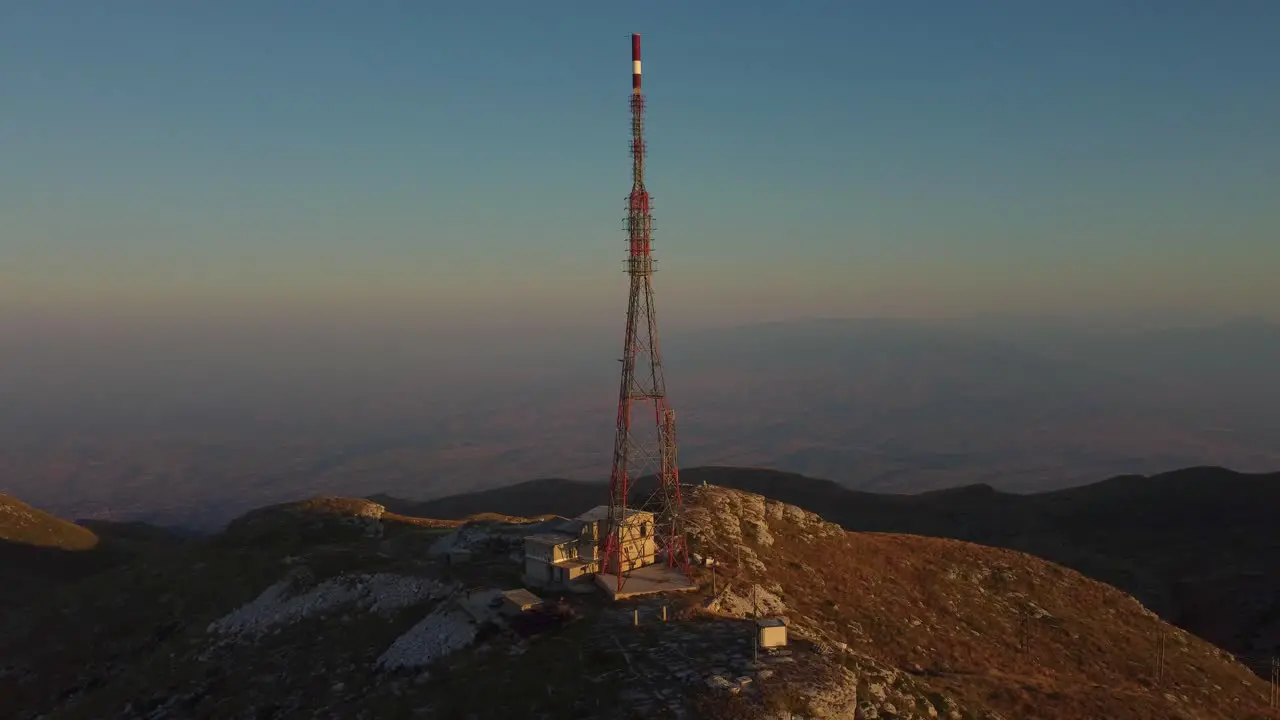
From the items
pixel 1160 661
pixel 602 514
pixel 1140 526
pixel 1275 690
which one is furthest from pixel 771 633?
pixel 1140 526

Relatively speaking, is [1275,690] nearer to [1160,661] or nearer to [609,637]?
[1160,661]

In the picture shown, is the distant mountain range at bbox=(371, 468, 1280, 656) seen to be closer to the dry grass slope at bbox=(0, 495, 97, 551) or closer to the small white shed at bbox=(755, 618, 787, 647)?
the dry grass slope at bbox=(0, 495, 97, 551)

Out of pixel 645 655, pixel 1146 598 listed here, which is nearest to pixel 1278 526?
pixel 1146 598

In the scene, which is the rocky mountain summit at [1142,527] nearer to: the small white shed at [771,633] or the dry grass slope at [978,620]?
the dry grass slope at [978,620]

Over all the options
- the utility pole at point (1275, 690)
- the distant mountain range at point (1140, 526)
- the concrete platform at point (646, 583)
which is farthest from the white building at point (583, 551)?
the distant mountain range at point (1140, 526)

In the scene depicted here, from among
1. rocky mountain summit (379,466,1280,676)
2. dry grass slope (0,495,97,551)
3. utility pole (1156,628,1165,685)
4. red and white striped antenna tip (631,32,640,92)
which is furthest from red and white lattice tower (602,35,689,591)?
dry grass slope (0,495,97,551)
